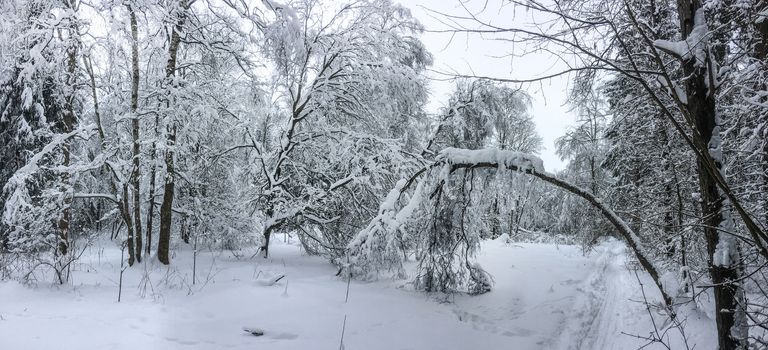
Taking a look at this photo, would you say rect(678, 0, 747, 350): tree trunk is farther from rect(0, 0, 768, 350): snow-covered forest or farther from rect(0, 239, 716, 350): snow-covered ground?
rect(0, 239, 716, 350): snow-covered ground

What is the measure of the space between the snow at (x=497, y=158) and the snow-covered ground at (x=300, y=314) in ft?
7.50

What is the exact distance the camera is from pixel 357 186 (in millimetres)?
9789

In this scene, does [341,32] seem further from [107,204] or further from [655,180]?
[107,204]

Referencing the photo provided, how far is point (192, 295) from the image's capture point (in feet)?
21.3

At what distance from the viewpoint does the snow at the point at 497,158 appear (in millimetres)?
5215

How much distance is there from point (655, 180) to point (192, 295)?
8898 millimetres

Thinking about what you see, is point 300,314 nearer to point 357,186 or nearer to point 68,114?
point 357,186

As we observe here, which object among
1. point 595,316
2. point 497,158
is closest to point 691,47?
point 497,158

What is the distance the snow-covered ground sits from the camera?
4922 millimetres

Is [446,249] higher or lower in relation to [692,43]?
lower

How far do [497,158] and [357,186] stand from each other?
16.1 feet

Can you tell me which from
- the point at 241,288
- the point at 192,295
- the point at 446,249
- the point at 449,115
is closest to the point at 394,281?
the point at 446,249

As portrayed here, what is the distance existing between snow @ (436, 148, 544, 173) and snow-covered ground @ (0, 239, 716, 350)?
229cm

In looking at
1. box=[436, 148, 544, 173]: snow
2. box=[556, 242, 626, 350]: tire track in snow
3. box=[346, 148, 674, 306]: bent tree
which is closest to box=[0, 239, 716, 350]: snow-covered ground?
box=[556, 242, 626, 350]: tire track in snow
